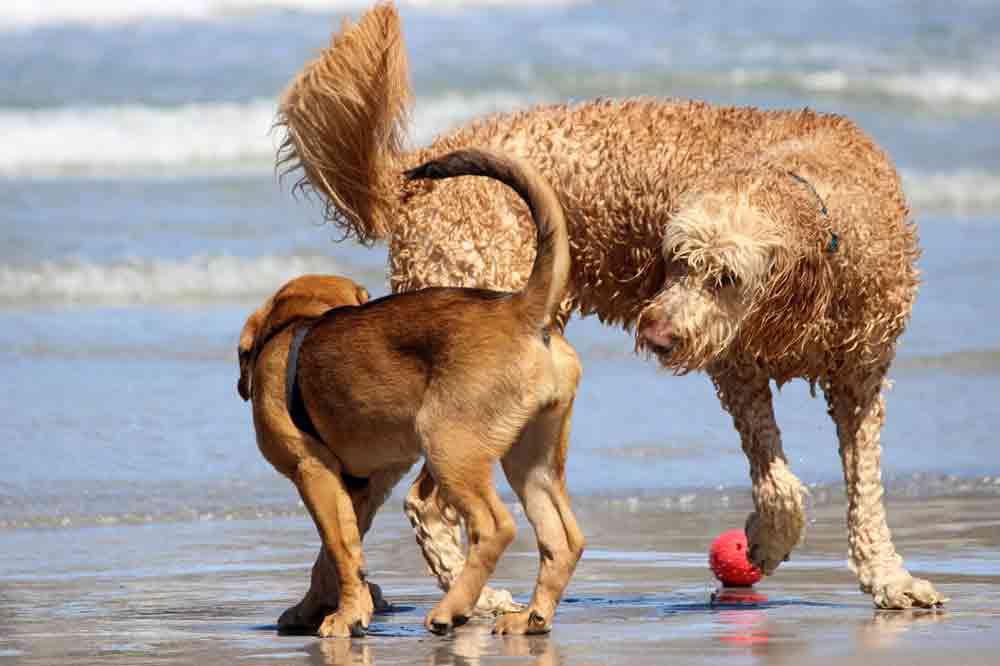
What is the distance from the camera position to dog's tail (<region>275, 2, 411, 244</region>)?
623 centimetres

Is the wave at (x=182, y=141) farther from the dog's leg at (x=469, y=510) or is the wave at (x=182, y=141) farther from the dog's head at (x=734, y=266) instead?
the dog's leg at (x=469, y=510)

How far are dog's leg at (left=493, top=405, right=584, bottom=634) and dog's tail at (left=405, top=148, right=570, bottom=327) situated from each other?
315 millimetres

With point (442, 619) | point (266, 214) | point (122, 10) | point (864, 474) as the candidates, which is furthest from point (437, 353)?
point (122, 10)

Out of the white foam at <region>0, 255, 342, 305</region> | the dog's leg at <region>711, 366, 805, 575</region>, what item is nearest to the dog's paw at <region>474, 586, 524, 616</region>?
the dog's leg at <region>711, 366, 805, 575</region>

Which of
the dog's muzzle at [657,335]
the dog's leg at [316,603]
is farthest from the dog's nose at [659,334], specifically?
the dog's leg at [316,603]

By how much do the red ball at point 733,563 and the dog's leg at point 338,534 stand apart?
54.9 inches

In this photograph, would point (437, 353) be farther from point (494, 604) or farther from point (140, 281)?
point (140, 281)

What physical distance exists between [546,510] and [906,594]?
1.22 metres

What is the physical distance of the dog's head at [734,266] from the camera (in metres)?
5.56

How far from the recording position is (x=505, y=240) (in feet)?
20.5

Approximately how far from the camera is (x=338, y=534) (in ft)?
17.6

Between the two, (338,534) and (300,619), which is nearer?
(338,534)

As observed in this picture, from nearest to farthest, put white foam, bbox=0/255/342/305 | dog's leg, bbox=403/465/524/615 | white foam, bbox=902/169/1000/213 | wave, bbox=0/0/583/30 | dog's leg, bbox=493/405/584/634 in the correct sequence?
dog's leg, bbox=493/405/584/634
dog's leg, bbox=403/465/524/615
white foam, bbox=0/255/342/305
white foam, bbox=902/169/1000/213
wave, bbox=0/0/583/30

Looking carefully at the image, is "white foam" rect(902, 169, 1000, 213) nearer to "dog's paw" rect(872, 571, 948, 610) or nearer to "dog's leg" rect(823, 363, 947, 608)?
"dog's leg" rect(823, 363, 947, 608)
